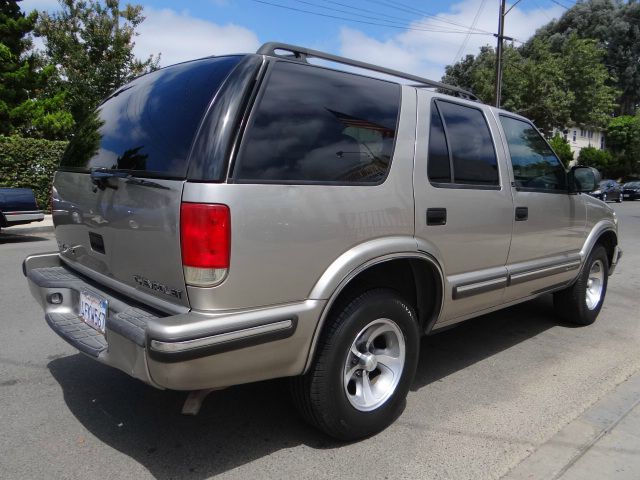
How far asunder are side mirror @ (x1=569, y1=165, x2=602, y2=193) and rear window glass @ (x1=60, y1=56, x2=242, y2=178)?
3.28 metres

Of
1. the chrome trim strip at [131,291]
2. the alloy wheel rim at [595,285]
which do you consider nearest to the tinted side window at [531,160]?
the alloy wheel rim at [595,285]

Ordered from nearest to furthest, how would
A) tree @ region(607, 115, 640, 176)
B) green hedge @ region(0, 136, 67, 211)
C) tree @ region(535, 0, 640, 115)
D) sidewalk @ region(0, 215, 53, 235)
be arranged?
sidewalk @ region(0, 215, 53, 235), green hedge @ region(0, 136, 67, 211), tree @ region(607, 115, 640, 176), tree @ region(535, 0, 640, 115)

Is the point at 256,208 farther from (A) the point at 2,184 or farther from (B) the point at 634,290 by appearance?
(A) the point at 2,184

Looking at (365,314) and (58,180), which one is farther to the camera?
(58,180)

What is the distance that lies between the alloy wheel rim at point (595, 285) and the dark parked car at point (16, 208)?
29.7ft

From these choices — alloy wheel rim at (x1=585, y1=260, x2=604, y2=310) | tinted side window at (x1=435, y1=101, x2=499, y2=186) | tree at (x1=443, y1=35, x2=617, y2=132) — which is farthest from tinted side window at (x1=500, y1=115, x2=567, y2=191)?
tree at (x1=443, y1=35, x2=617, y2=132)

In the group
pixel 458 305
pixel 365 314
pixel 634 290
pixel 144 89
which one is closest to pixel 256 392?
pixel 365 314

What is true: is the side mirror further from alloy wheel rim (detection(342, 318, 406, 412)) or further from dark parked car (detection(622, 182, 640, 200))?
dark parked car (detection(622, 182, 640, 200))

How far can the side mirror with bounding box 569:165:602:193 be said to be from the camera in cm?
460

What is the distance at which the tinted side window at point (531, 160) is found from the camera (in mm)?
3998

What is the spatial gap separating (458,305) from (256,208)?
171 centimetres

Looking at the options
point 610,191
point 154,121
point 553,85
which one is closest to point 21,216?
point 154,121

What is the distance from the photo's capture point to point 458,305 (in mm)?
3459

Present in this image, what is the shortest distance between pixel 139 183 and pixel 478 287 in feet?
7.31
